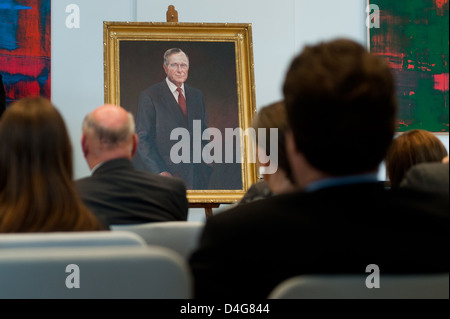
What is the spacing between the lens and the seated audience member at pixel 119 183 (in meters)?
2.36

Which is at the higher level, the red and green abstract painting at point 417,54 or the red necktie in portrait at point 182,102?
the red and green abstract painting at point 417,54

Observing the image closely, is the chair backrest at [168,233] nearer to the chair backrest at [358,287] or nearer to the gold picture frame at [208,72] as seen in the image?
the chair backrest at [358,287]

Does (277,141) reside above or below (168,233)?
above

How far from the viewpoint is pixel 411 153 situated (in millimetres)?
2916

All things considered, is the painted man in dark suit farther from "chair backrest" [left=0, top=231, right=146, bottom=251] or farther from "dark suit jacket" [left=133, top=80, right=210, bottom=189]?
"chair backrest" [left=0, top=231, right=146, bottom=251]

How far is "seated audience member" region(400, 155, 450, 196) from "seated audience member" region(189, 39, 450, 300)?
102 centimetres

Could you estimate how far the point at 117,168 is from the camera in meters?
2.50

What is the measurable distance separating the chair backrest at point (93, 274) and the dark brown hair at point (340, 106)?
1.13 ft

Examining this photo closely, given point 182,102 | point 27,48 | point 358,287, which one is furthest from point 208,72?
point 358,287

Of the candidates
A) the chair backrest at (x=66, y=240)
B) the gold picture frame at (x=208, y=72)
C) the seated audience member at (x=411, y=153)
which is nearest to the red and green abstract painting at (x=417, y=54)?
the gold picture frame at (x=208, y=72)

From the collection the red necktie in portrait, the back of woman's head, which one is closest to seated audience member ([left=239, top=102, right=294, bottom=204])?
the back of woman's head

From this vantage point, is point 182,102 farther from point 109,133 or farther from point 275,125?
point 275,125

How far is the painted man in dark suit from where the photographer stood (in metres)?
5.22

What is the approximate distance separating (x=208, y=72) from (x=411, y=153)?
9.37 feet
